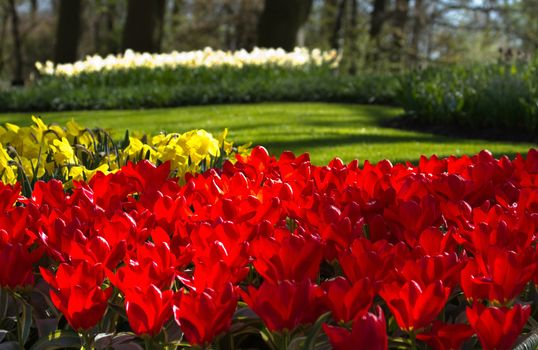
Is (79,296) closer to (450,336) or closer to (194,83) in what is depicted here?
(450,336)

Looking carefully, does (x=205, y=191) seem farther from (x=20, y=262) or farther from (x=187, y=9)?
(x=187, y=9)

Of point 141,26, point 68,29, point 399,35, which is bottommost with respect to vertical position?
point 68,29

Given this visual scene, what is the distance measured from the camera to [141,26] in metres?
21.8

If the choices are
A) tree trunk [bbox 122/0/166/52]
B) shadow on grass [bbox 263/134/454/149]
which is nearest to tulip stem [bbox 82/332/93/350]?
shadow on grass [bbox 263/134/454/149]

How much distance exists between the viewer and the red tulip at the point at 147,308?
192 centimetres

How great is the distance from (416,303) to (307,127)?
29.5 ft

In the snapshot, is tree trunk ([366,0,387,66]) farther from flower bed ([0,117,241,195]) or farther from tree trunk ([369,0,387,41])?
flower bed ([0,117,241,195])

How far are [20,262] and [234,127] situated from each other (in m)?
8.59

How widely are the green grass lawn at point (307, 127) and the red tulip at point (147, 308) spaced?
607 centimetres

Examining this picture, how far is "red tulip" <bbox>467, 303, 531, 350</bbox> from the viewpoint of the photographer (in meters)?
1.85

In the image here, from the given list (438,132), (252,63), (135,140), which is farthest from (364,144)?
(252,63)

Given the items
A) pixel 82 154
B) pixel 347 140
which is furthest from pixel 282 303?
pixel 347 140

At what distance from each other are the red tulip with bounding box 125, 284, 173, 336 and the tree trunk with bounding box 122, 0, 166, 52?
Result: 20.4 m

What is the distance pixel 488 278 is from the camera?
2.11m
